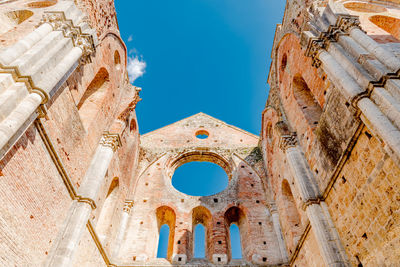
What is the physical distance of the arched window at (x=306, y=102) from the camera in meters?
8.62

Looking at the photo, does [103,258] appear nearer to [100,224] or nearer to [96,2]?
[100,224]

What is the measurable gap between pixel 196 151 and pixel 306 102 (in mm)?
6373

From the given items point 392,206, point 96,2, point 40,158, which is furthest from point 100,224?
point 392,206

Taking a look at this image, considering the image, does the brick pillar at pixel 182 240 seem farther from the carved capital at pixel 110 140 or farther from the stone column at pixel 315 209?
the stone column at pixel 315 209

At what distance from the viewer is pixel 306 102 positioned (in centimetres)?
933

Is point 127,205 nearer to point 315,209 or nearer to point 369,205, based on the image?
point 315,209

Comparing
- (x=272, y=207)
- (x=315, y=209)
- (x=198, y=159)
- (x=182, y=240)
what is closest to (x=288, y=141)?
(x=315, y=209)

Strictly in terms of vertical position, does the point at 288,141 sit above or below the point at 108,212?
above

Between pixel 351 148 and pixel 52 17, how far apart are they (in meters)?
7.70

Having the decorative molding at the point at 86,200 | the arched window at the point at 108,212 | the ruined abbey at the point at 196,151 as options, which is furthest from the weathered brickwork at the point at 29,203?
the arched window at the point at 108,212

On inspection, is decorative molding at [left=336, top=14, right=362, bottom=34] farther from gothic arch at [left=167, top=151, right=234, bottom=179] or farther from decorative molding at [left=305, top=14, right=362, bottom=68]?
gothic arch at [left=167, top=151, right=234, bottom=179]

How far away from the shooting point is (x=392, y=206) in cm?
446

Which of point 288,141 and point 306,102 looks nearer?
point 288,141

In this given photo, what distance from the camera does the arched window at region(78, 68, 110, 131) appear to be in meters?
8.68
